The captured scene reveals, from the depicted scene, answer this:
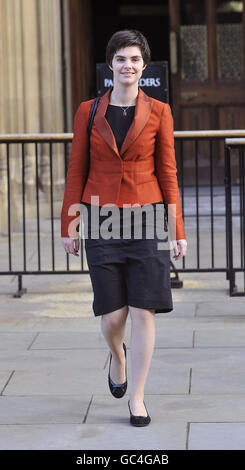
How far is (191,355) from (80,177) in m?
1.69

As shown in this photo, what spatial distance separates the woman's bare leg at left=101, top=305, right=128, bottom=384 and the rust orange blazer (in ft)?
1.32

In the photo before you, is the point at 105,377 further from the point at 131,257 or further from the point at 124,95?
the point at 124,95

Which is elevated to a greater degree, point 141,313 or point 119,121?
point 119,121

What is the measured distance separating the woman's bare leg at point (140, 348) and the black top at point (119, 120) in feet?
2.39

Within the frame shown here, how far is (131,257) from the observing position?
5129mm

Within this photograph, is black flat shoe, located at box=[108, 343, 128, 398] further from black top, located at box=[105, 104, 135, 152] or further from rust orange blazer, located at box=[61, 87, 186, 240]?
black top, located at box=[105, 104, 135, 152]

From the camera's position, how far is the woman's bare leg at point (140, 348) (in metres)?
5.14

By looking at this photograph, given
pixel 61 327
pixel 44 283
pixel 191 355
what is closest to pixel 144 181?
pixel 191 355

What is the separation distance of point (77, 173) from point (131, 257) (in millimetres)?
435

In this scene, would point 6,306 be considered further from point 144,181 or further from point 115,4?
point 115,4

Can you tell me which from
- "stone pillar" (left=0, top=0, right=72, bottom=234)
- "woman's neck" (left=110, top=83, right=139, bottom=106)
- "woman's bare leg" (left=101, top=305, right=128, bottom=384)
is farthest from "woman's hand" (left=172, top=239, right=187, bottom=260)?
"stone pillar" (left=0, top=0, right=72, bottom=234)

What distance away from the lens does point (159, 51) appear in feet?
65.9

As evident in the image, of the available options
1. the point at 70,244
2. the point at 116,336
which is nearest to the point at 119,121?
the point at 70,244

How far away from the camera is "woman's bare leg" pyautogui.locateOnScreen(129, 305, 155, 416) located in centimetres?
514
